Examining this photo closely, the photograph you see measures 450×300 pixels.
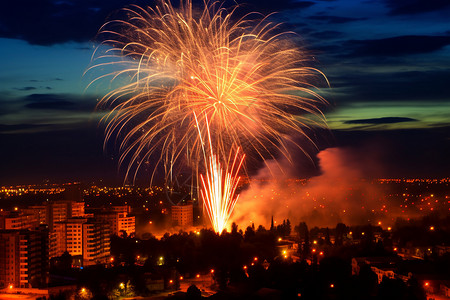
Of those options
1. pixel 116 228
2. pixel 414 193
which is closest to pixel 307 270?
pixel 116 228

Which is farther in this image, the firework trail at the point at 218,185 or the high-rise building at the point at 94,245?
the high-rise building at the point at 94,245

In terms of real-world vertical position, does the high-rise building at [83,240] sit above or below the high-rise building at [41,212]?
below

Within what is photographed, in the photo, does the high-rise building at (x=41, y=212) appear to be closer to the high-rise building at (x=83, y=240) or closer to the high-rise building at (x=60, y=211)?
the high-rise building at (x=60, y=211)

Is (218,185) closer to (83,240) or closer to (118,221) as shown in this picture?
(83,240)

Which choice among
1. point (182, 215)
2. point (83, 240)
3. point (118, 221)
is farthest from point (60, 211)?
point (83, 240)

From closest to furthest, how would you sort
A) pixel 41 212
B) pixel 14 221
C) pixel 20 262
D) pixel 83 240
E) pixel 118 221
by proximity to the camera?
pixel 20 262, pixel 14 221, pixel 83 240, pixel 41 212, pixel 118 221

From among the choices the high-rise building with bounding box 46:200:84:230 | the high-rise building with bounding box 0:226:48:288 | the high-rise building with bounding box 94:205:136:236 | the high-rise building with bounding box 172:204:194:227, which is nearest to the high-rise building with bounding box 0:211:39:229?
the high-rise building with bounding box 0:226:48:288

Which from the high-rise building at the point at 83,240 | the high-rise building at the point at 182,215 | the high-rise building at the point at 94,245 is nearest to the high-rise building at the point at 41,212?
the high-rise building at the point at 83,240
